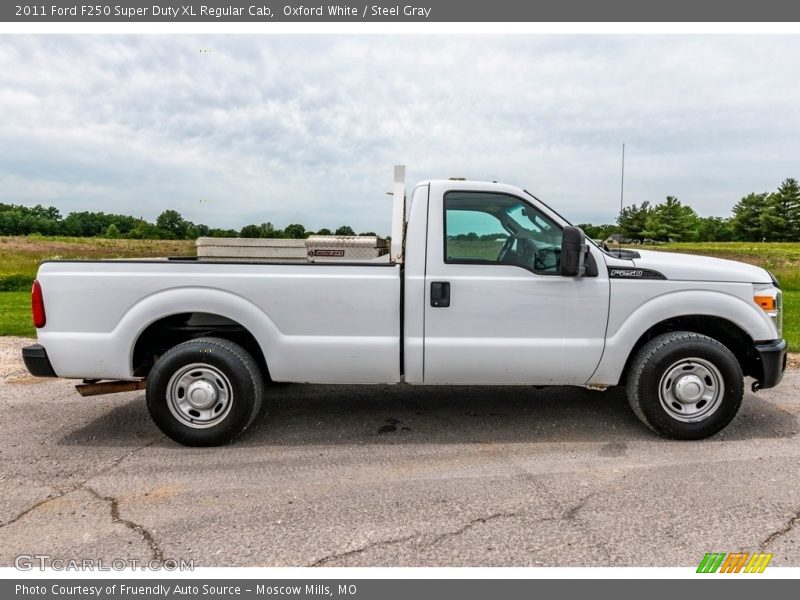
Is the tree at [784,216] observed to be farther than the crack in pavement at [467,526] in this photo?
Yes

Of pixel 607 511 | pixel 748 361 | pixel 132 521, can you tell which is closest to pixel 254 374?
pixel 132 521

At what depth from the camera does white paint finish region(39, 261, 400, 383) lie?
12.7ft

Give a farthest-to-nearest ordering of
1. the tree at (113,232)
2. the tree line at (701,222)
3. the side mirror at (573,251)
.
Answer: the tree line at (701,222), the tree at (113,232), the side mirror at (573,251)

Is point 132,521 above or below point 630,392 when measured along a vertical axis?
below

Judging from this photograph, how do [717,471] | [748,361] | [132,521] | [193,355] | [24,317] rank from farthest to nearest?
1. [24,317]
2. [748,361]
3. [193,355]
4. [717,471]
5. [132,521]

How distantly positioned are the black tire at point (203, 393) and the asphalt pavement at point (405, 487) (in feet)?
0.56

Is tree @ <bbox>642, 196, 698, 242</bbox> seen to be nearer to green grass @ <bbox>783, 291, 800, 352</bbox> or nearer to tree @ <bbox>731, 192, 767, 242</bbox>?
tree @ <bbox>731, 192, 767, 242</bbox>

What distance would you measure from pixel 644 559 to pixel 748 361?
2.47 metres

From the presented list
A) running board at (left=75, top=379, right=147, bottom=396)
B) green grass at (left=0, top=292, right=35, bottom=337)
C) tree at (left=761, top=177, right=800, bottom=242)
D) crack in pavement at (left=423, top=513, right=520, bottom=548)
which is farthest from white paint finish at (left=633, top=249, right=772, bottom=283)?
tree at (left=761, top=177, right=800, bottom=242)

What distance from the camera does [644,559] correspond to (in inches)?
102

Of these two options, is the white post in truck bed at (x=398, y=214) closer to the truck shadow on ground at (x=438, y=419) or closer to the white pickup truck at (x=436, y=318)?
the white pickup truck at (x=436, y=318)

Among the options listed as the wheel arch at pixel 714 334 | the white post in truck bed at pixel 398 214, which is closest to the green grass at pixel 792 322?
the wheel arch at pixel 714 334

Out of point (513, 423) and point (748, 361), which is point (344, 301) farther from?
point (748, 361)

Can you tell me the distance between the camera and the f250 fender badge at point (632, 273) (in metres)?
3.98
